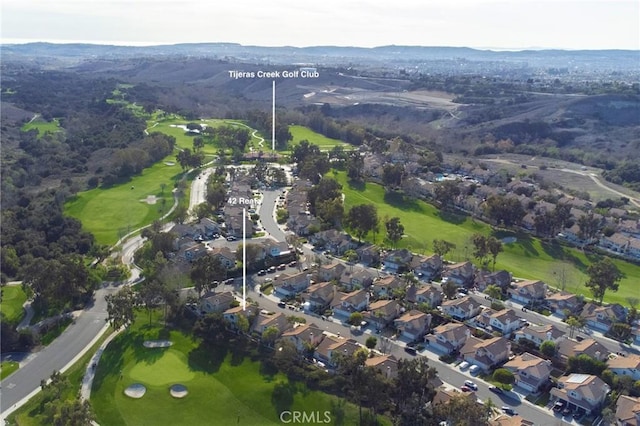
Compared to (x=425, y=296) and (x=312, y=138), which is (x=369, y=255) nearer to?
(x=425, y=296)

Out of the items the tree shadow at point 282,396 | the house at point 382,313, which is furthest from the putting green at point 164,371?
the house at point 382,313

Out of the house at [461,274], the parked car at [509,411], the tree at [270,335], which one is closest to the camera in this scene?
the parked car at [509,411]

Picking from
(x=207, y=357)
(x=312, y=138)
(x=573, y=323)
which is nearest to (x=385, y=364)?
(x=207, y=357)

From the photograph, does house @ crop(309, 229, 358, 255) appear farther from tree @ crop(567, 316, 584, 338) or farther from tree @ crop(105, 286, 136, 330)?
tree @ crop(567, 316, 584, 338)

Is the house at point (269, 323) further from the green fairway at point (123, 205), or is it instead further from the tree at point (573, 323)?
the green fairway at point (123, 205)

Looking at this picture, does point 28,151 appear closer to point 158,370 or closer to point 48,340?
point 48,340

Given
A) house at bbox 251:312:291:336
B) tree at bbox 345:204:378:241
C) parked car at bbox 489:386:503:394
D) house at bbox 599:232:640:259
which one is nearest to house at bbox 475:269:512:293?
tree at bbox 345:204:378:241
